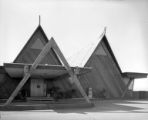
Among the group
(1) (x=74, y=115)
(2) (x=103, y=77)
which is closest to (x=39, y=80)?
(2) (x=103, y=77)

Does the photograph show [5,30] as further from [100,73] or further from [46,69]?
[100,73]

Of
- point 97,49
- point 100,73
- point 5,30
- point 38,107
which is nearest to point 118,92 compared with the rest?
point 100,73

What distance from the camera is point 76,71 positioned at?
15750 millimetres

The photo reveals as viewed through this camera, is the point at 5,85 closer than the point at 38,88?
No

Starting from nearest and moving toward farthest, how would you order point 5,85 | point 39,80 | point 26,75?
point 26,75, point 39,80, point 5,85

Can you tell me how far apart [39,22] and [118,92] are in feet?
49.5

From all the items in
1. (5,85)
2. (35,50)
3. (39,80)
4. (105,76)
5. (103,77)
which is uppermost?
(35,50)

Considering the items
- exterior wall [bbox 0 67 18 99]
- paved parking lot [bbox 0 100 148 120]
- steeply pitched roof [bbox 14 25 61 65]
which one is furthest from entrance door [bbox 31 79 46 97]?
paved parking lot [bbox 0 100 148 120]

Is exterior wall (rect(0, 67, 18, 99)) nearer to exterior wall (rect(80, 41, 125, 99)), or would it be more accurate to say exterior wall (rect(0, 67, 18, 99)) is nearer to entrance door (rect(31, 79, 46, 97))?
entrance door (rect(31, 79, 46, 97))

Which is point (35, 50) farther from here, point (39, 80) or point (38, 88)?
point (38, 88)

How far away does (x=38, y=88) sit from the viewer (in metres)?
23.1

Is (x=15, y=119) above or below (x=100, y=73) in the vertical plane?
below

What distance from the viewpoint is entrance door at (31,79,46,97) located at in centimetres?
2271

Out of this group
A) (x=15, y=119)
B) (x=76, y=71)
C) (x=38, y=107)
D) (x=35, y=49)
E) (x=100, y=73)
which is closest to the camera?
(x=15, y=119)
